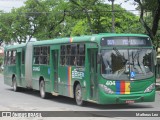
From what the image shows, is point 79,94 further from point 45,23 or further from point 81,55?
point 45,23

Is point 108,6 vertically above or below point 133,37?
above

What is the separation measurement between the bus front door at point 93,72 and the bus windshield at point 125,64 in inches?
20.5

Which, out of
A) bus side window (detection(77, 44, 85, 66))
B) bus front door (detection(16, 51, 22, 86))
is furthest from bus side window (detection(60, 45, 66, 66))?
bus front door (detection(16, 51, 22, 86))

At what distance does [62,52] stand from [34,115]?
5814 mm

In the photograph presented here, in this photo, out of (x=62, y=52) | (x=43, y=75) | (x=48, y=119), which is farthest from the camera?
(x=43, y=75)

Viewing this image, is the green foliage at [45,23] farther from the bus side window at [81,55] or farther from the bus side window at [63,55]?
the bus side window at [81,55]

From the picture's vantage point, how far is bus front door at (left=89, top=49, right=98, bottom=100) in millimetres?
16250

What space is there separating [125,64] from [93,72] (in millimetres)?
1260

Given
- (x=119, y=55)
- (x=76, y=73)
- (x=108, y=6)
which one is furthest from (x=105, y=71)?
(x=108, y=6)

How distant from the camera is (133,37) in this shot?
16.4 meters

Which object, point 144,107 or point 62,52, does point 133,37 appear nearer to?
point 144,107

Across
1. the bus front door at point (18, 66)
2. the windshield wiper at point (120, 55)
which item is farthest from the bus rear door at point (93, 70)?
the bus front door at point (18, 66)

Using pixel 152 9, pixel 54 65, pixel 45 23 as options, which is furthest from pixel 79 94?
pixel 45 23

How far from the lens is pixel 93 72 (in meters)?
16.4
